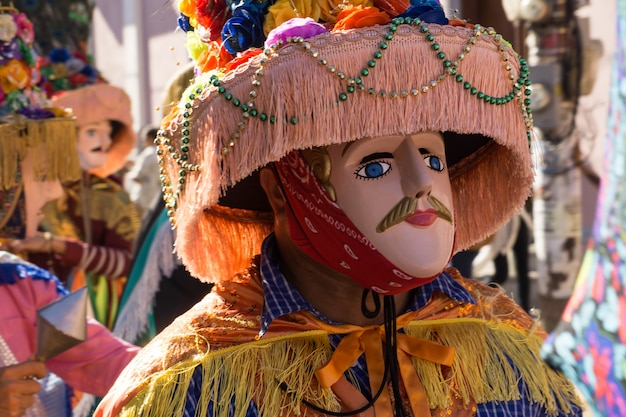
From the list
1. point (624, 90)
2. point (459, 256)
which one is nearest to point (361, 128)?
point (624, 90)

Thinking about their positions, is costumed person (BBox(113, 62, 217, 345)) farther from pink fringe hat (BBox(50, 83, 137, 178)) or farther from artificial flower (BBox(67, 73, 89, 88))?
artificial flower (BBox(67, 73, 89, 88))

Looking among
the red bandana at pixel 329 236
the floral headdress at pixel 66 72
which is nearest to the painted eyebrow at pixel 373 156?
the red bandana at pixel 329 236

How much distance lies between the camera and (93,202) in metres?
6.05

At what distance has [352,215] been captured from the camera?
216 centimetres

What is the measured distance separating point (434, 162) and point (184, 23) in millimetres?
710

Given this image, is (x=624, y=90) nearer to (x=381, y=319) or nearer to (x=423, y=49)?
(x=423, y=49)

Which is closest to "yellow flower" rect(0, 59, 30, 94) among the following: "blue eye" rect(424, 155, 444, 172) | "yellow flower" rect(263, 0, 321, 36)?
"yellow flower" rect(263, 0, 321, 36)

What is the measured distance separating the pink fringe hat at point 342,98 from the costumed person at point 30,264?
91 centimetres

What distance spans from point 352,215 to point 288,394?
39 cm

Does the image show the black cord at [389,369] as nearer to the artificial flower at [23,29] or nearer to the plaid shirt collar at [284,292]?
the plaid shirt collar at [284,292]

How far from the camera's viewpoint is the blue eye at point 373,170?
7.11 ft

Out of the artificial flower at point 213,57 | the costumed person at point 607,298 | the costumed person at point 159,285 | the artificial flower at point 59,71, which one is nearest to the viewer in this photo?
the costumed person at point 607,298

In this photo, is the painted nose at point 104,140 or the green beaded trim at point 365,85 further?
the painted nose at point 104,140

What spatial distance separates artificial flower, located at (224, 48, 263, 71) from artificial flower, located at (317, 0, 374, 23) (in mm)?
164
